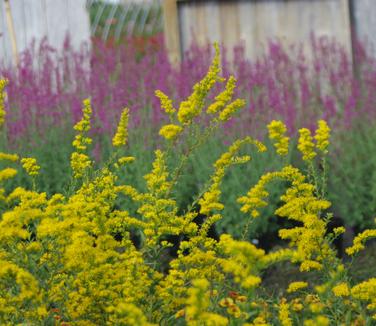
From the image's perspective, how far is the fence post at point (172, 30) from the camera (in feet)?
26.7

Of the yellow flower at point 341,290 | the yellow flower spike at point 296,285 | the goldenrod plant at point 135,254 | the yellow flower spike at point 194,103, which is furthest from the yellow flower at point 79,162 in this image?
the yellow flower at point 341,290

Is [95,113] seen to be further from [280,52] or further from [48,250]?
[48,250]

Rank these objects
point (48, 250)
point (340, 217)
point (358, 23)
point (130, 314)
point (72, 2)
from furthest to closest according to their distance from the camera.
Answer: point (72, 2)
point (358, 23)
point (340, 217)
point (48, 250)
point (130, 314)

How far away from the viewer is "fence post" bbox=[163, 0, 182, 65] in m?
8.12


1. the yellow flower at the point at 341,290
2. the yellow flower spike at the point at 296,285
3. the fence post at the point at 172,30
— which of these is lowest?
the yellow flower at the point at 341,290

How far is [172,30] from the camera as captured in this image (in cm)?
813

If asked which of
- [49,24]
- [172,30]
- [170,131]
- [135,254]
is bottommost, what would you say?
[135,254]

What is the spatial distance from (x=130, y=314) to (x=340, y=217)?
4491 millimetres

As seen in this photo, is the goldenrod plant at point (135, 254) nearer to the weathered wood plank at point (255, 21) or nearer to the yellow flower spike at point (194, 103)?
A: the yellow flower spike at point (194, 103)

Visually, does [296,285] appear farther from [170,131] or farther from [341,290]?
[170,131]

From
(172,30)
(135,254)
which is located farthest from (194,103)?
(172,30)

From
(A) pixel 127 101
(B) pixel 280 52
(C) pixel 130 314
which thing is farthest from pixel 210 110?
(B) pixel 280 52

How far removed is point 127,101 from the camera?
6.68m

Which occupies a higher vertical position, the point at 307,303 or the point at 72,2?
the point at 72,2
